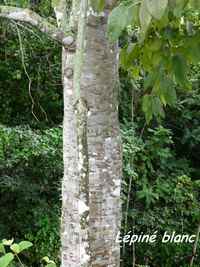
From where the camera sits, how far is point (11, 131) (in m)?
3.03

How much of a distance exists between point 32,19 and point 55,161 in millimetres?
1868

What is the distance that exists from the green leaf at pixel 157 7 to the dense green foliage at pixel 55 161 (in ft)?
6.25

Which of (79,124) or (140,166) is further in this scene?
(140,166)

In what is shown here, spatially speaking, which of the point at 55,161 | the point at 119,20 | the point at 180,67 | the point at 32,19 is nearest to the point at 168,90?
the point at 180,67

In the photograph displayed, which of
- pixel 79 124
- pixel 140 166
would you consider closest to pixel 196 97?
pixel 140 166

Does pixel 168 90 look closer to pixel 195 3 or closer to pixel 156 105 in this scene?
pixel 156 105

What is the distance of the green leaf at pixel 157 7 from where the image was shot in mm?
798

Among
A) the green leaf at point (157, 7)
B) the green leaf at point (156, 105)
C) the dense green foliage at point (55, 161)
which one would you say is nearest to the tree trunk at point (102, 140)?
the green leaf at point (156, 105)

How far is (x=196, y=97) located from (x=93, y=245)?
11.6 feet

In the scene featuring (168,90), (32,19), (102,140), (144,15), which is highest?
(32,19)

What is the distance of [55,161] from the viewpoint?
3158 millimetres

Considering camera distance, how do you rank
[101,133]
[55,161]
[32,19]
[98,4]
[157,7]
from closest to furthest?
[157,7] < [98,4] < [101,133] < [32,19] < [55,161]

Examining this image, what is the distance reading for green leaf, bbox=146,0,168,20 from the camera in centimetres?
80

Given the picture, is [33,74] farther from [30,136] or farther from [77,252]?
[77,252]
